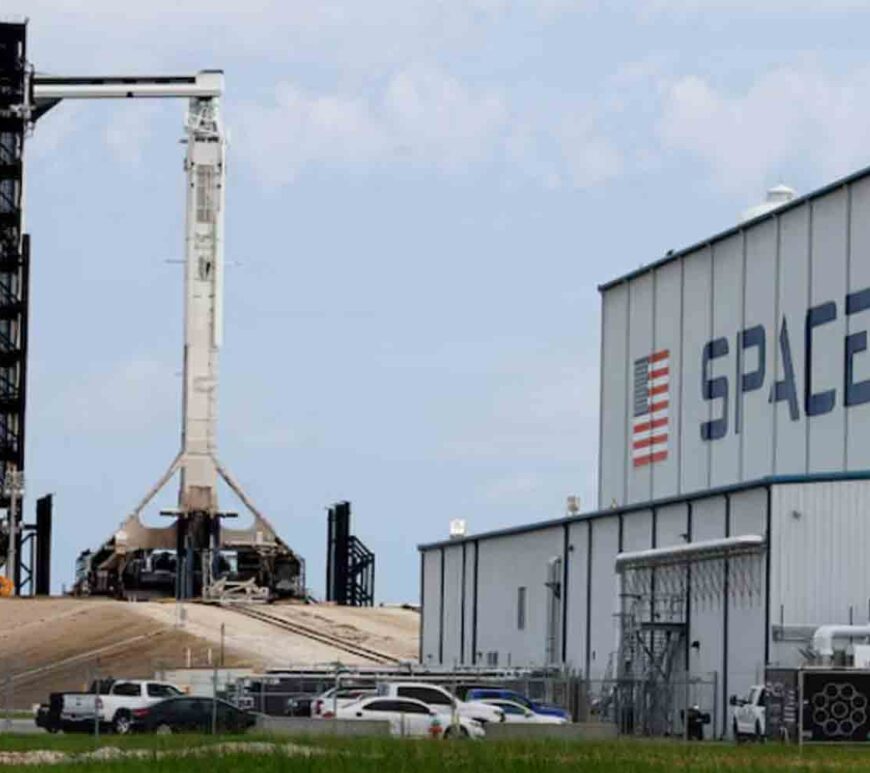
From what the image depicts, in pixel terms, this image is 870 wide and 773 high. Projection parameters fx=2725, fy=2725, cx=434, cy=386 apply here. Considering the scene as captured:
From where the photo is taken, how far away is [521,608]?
7900cm

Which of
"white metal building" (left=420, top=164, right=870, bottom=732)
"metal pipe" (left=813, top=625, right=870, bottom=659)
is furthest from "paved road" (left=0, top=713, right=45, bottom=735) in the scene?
"metal pipe" (left=813, top=625, right=870, bottom=659)

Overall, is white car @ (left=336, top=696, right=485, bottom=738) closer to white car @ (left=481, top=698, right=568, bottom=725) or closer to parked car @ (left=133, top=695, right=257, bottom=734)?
white car @ (left=481, top=698, right=568, bottom=725)

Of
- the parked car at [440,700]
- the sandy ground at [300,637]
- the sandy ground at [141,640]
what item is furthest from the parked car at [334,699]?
the sandy ground at [300,637]

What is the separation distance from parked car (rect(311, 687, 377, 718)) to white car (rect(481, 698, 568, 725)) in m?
3.03

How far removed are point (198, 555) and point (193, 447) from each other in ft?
16.7

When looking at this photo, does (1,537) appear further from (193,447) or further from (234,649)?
(234,649)

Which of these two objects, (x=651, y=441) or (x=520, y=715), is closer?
(x=520, y=715)

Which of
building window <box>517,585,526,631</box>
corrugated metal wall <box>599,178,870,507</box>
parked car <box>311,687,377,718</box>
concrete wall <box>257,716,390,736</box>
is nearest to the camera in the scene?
concrete wall <box>257,716,390,736</box>

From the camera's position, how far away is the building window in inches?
3100

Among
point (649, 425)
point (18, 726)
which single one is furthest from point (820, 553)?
point (649, 425)

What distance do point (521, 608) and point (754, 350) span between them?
10769mm

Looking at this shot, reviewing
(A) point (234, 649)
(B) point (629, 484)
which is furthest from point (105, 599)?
(B) point (629, 484)

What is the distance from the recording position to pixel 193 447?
113 meters

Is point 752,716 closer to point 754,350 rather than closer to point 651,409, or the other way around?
point 754,350
